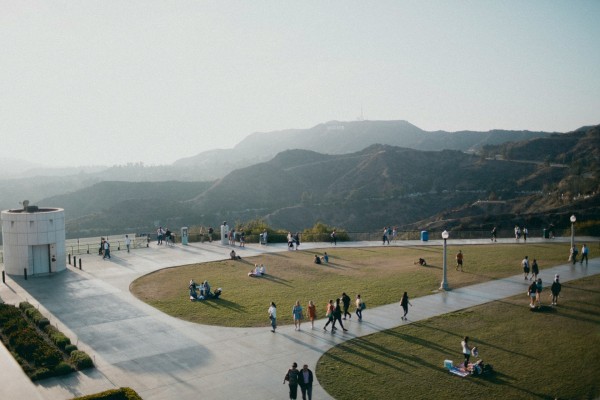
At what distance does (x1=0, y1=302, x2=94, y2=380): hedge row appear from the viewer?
14789 mm

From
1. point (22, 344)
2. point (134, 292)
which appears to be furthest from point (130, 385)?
point (134, 292)

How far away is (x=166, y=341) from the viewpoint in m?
17.8

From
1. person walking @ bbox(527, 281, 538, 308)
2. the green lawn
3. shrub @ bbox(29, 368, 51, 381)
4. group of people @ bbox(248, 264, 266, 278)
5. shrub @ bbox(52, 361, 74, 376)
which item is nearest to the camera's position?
the green lawn

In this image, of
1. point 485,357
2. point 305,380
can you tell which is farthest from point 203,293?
point 485,357

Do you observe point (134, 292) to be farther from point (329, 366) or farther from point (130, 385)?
point (329, 366)

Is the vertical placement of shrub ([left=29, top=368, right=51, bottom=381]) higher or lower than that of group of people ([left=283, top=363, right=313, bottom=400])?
Result: lower

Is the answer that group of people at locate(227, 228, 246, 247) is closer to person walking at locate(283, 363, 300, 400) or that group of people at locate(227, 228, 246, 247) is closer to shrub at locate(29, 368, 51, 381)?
shrub at locate(29, 368, 51, 381)

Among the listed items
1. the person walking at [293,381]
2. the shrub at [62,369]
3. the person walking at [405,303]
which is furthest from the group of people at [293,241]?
the person walking at [293,381]

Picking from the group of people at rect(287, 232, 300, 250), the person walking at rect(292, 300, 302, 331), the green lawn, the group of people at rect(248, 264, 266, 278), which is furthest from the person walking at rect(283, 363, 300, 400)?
the group of people at rect(287, 232, 300, 250)

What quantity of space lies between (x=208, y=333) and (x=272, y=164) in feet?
468

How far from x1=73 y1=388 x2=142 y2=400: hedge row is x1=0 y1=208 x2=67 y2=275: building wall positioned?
18.7m

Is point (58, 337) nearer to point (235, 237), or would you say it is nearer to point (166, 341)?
point (166, 341)

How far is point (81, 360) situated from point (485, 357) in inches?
498

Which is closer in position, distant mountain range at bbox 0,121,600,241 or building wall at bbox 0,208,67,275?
building wall at bbox 0,208,67,275
